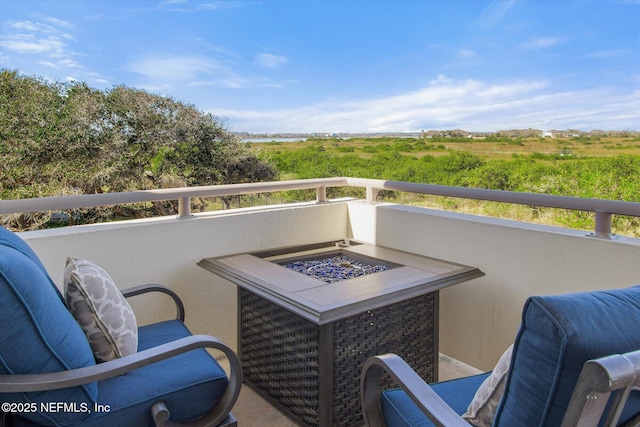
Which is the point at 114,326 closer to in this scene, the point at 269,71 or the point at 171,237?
the point at 171,237

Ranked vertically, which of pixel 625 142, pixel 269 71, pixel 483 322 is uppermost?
pixel 269 71

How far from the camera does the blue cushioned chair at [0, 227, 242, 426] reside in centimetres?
125

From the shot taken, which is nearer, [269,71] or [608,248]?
[608,248]

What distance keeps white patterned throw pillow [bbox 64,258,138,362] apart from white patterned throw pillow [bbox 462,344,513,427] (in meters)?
1.11

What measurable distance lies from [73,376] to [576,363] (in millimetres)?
1223

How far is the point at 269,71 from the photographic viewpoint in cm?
1441

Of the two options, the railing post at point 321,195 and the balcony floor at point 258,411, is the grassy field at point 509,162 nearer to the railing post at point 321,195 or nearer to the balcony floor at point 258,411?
the railing post at point 321,195

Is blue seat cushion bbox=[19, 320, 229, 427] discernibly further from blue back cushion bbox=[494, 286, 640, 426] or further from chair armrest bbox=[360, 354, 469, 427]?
blue back cushion bbox=[494, 286, 640, 426]

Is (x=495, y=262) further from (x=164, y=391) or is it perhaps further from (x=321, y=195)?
(x=164, y=391)

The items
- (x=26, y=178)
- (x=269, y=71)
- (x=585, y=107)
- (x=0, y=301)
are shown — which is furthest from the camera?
(x=269, y=71)

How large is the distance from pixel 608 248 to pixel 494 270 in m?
0.54

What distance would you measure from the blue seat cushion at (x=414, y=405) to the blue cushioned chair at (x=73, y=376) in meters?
0.52

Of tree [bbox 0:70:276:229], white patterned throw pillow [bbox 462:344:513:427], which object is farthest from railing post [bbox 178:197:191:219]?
tree [bbox 0:70:276:229]

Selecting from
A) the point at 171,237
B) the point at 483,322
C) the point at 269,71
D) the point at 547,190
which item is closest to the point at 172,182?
the point at 269,71
